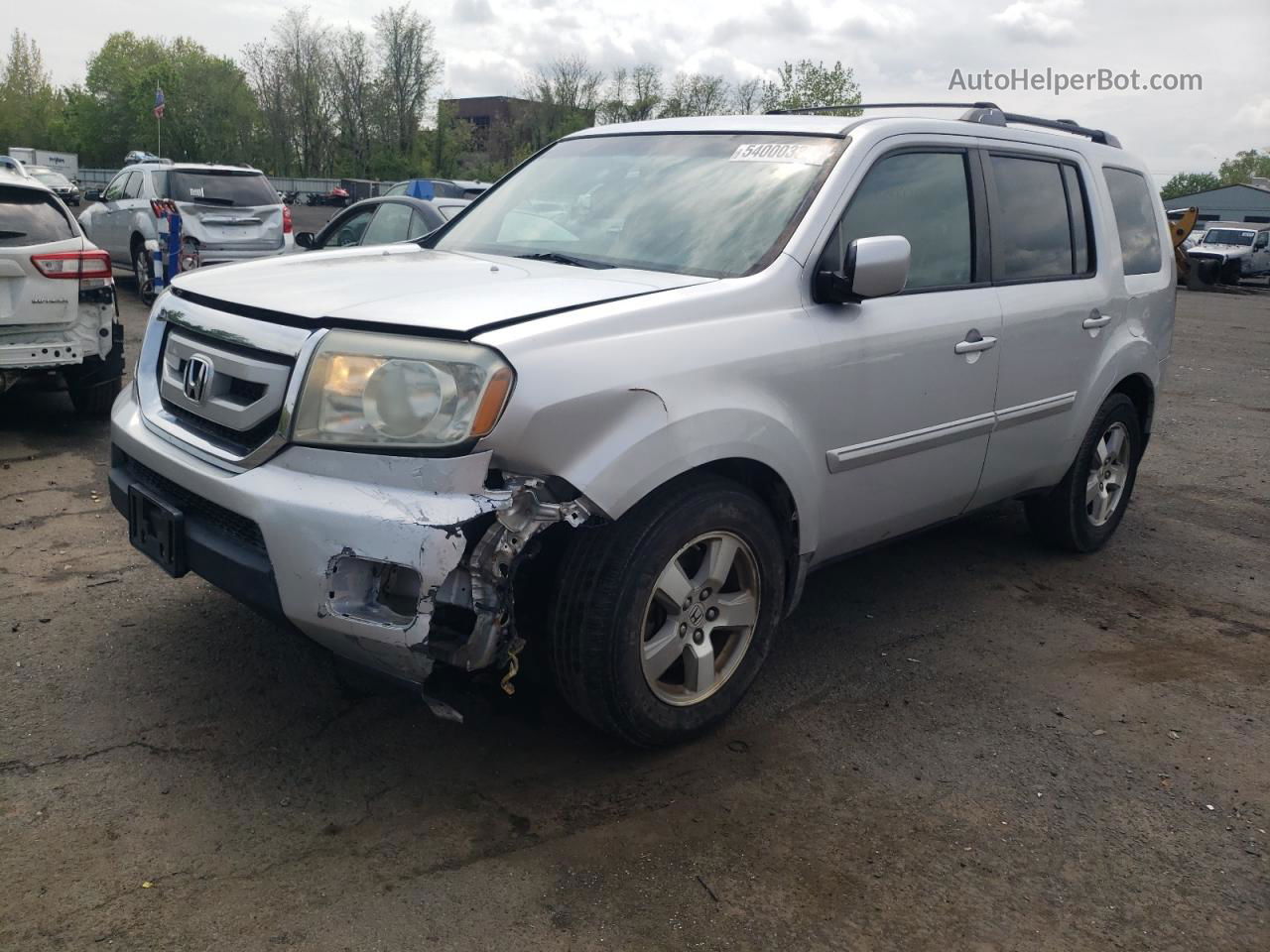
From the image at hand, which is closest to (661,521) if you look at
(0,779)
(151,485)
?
(151,485)

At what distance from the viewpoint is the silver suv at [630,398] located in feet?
8.46

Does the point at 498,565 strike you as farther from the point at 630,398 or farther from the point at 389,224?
the point at 389,224

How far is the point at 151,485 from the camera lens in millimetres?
3150

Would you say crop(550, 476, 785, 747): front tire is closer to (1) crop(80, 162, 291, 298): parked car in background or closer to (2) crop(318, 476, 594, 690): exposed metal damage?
(2) crop(318, 476, 594, 690): exposed metal damage

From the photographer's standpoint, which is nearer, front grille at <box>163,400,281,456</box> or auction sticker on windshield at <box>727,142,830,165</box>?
front grille at <box>163,400,281,456</box>

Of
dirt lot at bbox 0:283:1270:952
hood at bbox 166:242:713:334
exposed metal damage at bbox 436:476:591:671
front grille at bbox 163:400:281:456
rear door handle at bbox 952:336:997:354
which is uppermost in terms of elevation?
hood at bbox 166:242:713:334

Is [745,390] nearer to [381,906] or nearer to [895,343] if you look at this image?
[895,343]

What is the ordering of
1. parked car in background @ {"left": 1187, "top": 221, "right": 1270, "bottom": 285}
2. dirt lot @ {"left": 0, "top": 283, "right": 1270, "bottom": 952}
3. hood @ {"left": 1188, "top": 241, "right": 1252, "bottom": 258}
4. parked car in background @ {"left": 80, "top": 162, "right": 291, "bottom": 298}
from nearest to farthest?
dirt lot @ {"left": 0, "top": 283, "right": 1270, "bottom": 952} < parked car in background @ {"left": 80, "top": 162, "right": 291, "bottom": 298} < parked car in background @ {"left": 1187, "top": 221, "right": 1270, "bottom": 285} < hood @ {"left": 1188, "top": 241, "right": 1252, "bottom": 258}

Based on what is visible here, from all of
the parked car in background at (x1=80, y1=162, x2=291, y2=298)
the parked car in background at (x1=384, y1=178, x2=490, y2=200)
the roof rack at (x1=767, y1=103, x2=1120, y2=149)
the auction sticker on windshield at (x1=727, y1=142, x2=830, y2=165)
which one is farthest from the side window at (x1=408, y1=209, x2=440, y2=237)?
the parked car in background at (x1=384, y1=178, x2=490, y2=200)

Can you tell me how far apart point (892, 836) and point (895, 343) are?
61.3 inches

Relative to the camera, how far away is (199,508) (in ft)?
9.57

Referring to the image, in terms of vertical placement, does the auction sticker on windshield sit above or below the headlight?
above

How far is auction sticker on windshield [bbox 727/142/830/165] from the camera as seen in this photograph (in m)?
3.54

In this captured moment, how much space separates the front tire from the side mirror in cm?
69
